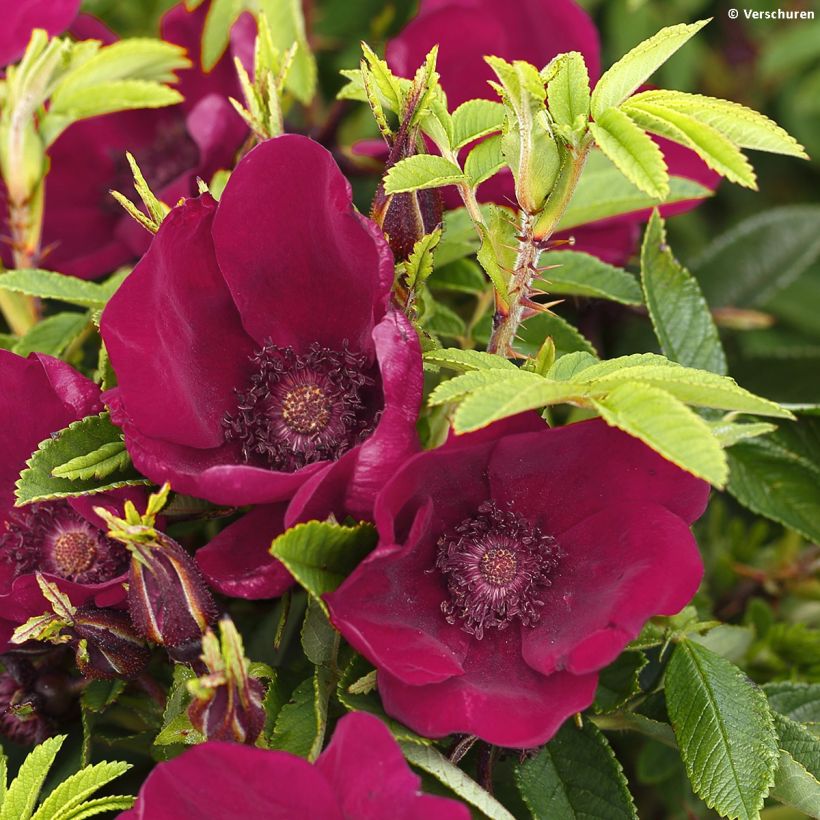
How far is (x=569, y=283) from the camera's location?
2.70 feet

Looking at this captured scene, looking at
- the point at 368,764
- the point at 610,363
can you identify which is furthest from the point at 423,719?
the point at 610,363

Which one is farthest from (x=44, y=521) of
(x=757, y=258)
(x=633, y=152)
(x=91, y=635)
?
A: (x=757, y=258)

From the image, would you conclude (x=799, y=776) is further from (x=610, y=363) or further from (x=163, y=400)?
(x=163, y=400)

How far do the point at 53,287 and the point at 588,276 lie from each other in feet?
1.34

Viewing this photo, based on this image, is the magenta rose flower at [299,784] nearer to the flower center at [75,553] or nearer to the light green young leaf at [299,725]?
the light green young leaf at [299,725]

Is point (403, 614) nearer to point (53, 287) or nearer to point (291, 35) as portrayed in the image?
point (53, 287)

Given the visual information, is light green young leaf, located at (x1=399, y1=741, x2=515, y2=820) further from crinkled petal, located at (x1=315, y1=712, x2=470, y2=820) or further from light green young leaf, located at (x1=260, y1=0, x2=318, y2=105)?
light green young leaf, located at (x1=260, y1=0, x2=318, y2=105)

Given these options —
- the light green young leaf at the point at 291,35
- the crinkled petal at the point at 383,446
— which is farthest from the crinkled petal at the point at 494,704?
the light green young leaf at the point at 291,35

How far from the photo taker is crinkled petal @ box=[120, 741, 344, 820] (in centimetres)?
54

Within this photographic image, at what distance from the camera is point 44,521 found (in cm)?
76

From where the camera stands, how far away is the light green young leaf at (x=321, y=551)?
0.56 metres

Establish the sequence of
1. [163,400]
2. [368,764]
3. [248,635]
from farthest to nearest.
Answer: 1. [248,635]
2. [163,400]
3. [368,764]

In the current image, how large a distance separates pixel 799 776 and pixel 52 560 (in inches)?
20.0

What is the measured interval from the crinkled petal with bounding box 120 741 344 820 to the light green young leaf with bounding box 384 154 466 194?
1.00 ft
